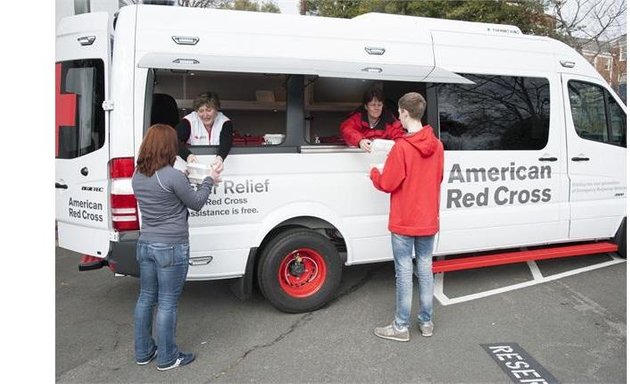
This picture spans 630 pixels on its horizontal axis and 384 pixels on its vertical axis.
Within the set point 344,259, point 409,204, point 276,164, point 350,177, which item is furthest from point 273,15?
point 344,259

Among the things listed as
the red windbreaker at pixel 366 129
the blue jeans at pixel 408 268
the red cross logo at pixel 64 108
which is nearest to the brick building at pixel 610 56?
the red windbreaker at pixel 366 129

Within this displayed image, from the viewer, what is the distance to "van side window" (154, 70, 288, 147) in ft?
16.6

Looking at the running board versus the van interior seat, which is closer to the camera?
the van interior seat

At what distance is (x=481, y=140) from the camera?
476cm

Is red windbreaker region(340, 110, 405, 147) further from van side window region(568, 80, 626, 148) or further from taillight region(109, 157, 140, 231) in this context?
van side window region(568, 80, 626, 148)

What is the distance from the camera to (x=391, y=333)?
12.5 ft

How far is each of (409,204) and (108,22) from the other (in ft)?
8.73

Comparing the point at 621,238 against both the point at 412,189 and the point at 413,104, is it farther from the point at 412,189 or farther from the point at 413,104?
the point at 413,104

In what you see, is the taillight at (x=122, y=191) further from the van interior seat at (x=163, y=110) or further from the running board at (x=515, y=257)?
the running board at (x=515, y=257)

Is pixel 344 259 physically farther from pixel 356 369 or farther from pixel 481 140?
pixel 481 140

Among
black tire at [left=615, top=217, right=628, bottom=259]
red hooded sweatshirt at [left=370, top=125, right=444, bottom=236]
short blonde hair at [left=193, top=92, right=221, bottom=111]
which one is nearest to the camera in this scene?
red hooded sweatshirt at [left=370, top=125, right=444, bottom=236]

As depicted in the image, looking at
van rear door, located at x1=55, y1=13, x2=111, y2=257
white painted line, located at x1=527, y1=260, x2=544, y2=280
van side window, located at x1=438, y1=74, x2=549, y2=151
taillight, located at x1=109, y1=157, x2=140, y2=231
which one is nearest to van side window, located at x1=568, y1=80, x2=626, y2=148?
van side window, located at x1=438, y1=74, x2=549, y2=151

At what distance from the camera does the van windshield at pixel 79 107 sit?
377cm

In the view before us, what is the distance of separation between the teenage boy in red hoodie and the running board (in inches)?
40.6
